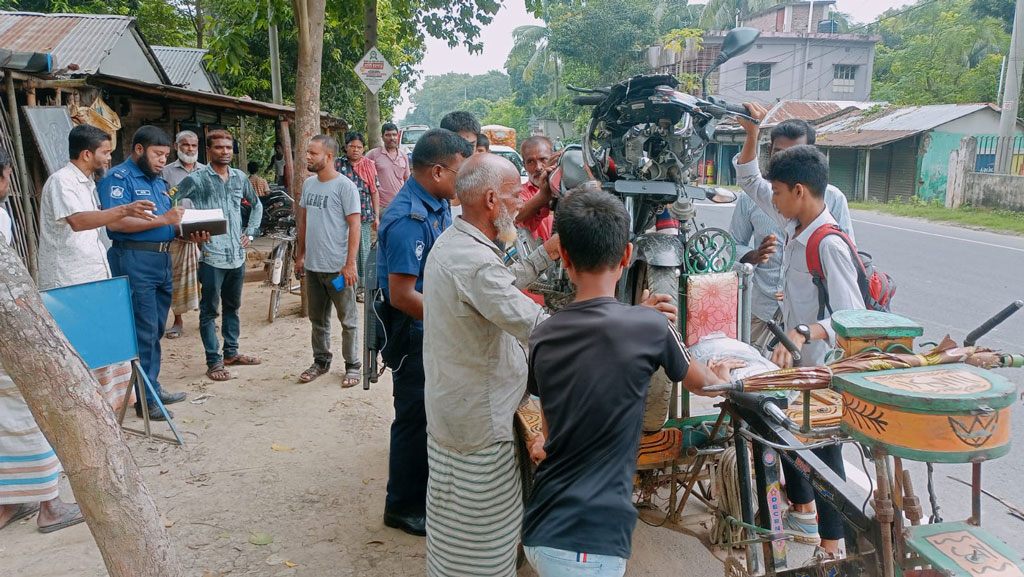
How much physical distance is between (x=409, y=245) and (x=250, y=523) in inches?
66.9

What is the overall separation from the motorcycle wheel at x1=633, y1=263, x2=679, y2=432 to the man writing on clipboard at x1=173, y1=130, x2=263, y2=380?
3.67 metres

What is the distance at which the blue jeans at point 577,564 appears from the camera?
1936 millimetres

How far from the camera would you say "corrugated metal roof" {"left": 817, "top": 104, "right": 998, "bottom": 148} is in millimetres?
20875

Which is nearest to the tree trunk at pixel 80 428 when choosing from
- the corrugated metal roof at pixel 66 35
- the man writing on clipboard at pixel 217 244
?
the man writing on clipboard at pixel 217 244

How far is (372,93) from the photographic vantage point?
9727mm

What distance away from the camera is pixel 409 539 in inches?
136

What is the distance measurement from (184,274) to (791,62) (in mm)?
32155

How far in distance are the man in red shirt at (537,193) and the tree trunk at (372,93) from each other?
15.3 feet

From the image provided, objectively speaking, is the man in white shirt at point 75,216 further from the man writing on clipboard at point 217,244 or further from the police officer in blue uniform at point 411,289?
the police officer in blue uniform at point 411,289

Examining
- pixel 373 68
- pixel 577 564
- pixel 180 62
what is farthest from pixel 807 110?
pixel 577 564

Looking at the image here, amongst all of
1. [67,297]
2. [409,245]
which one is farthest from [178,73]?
[409,245]

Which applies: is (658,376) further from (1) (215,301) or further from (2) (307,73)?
(2) (307,73)

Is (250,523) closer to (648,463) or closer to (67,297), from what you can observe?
(67,297)

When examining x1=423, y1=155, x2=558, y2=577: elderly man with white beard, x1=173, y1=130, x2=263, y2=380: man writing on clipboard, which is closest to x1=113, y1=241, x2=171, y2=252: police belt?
x1=173, y1=130, x2=263, y2=380: man writing on clipboard
